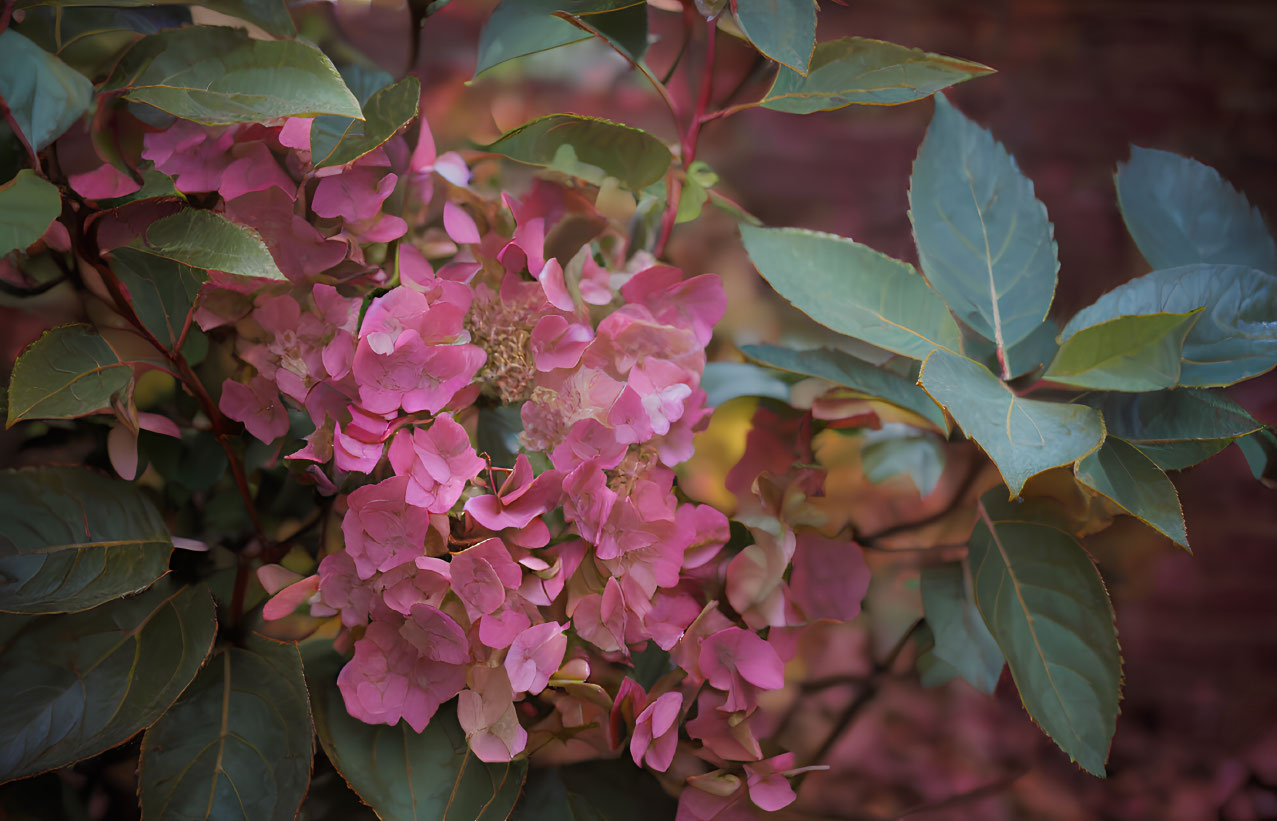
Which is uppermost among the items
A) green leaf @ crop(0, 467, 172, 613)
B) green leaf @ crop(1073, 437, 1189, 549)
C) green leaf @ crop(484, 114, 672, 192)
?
green leaf @ crop(484, 114, 672, 192)

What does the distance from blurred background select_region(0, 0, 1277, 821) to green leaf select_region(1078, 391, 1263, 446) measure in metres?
0.15

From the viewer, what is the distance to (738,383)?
487 mm

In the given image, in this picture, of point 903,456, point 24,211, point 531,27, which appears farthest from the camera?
point 903,456

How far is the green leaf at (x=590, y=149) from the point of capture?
0.41 meters

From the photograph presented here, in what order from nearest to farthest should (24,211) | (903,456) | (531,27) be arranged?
(24,211)
(531,27)
(903,456)

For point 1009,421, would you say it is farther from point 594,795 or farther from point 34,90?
point 34,90

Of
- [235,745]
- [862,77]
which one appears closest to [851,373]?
[862,77]

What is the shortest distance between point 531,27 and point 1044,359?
372 mm

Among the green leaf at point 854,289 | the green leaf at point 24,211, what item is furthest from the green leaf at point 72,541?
the green leaf at point 854,289

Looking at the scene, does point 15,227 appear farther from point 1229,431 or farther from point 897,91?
point 1229,431

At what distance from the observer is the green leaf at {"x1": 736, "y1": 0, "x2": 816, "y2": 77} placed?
363 mm

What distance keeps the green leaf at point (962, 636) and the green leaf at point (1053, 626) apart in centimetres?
4

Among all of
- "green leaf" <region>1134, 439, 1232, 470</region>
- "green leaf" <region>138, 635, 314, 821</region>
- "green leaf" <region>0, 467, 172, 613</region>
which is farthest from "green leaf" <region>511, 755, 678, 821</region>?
"green leaf" <region>1134, 439, 1232, 470</region>

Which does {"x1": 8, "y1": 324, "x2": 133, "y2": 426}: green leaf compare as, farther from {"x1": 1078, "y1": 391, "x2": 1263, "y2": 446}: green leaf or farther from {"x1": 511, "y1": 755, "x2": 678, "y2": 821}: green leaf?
{"x1": 1078, "y1": 391, "x2": 1263, "y2": 446}: green leaf
